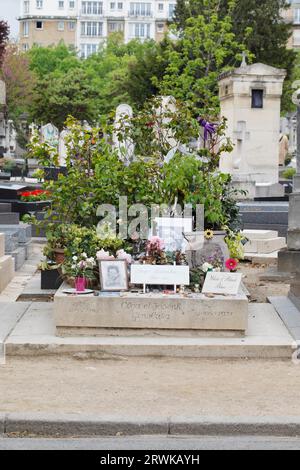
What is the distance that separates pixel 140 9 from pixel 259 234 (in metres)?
131

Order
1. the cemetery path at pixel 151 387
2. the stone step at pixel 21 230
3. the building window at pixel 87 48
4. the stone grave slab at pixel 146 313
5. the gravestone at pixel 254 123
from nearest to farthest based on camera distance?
the cemetery path at pixel 151 387
the stone grave slab at pixel 146 313
the stone step at pixel 21 230
the gravestone at pixel 254 123
the building window at pixel 87 48

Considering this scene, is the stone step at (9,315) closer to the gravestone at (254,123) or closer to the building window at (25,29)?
the gravestone at (254,123)

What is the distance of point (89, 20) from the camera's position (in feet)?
473

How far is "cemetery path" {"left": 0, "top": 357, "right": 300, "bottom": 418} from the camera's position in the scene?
775 cm

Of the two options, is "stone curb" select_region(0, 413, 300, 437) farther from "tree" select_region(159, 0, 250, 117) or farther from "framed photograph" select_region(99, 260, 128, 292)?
"tree" select_region(159, 0, 250, 117)

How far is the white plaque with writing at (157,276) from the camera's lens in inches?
405

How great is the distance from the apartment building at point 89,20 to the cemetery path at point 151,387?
445ft

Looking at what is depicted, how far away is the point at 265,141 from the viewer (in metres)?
29.6

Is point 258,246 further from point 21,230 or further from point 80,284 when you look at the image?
point 80,284

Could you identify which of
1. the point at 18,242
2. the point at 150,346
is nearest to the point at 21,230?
the point at 18,242

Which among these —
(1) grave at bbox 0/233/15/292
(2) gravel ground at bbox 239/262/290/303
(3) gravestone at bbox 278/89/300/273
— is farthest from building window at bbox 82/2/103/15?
(1) grave at bbox 0/233/15/292

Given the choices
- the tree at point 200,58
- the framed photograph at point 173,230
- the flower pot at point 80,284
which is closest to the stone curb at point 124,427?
the flower pot at point 80,284

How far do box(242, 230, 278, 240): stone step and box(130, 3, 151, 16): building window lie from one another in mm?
129551

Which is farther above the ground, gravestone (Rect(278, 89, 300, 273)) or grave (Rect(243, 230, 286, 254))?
gravestone (Rect(278, 89, 300, 273))
